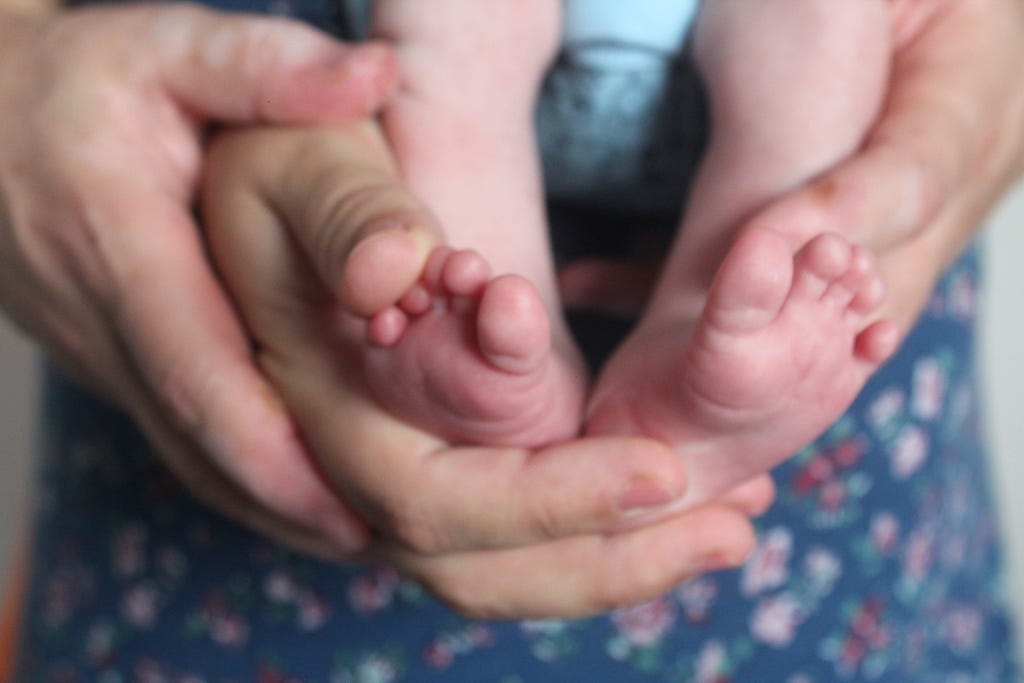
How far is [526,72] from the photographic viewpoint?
0.47 metres

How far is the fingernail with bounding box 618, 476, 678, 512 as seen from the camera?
1.20 ft

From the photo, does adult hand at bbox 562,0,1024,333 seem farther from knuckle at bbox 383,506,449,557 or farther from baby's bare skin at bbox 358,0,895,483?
knuckle at bbox 383,506,449,557

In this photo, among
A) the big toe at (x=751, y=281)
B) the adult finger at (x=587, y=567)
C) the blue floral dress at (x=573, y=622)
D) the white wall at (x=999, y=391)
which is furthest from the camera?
the white wall at (x=999, y=391)

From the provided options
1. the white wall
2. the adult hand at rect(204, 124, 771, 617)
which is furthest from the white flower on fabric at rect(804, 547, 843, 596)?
the white wall

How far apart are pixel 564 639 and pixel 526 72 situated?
0.95 feet

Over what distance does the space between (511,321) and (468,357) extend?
0.03 metres

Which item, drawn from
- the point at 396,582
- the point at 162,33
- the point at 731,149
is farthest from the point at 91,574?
the point at 731,149

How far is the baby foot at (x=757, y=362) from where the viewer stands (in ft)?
1.05

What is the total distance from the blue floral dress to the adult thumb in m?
0.13

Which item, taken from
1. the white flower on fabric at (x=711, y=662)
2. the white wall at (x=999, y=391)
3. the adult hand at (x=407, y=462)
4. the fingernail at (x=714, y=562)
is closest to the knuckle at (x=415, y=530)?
the adult hand at (x=407, y=462)

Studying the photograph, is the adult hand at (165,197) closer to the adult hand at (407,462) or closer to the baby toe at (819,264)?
the adult hand at (407,462)

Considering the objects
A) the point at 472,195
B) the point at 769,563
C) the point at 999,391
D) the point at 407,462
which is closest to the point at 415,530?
Result: the point at 407,462

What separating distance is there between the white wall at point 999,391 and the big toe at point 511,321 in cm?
89

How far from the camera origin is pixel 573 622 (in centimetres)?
56
